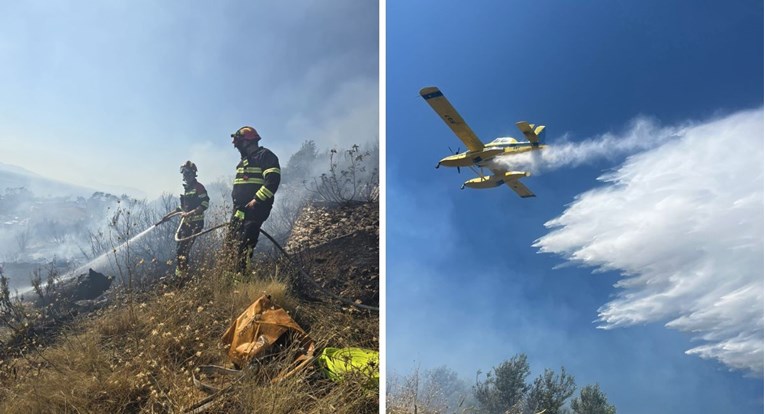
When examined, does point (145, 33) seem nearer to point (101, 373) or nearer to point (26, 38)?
point (26, 38)

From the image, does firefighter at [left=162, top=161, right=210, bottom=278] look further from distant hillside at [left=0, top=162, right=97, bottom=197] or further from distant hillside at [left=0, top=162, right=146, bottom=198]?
distant hillside at [left=0, top=162, right=97, bottom=197]

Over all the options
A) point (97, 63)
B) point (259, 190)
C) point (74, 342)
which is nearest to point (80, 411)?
point (74, 342)

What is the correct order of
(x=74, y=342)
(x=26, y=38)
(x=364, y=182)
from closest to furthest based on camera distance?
(x=74, y=342), (x=26, y=38), (x=364, y=182)

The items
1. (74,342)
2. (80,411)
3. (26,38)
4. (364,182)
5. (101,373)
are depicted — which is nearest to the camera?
(80,411)

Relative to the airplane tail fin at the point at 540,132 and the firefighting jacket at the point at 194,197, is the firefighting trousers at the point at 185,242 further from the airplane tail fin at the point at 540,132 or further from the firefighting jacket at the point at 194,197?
the airplane tail fin at the point at 540,132

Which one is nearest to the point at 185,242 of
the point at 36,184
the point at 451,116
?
the point at 36,184

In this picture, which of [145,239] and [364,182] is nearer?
[145,239]

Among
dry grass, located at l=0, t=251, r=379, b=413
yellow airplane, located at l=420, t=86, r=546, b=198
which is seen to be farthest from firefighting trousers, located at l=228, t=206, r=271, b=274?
yellow airplane, located at l=420, t=86, r=546, b=198

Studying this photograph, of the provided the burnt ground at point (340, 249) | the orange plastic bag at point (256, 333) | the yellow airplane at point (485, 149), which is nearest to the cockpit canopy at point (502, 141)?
the yellow airplane at point (485, 149)
